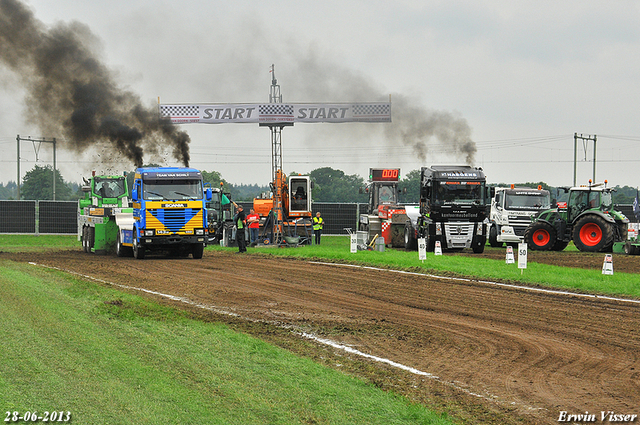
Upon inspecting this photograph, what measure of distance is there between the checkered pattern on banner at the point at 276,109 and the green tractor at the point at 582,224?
58.3ft

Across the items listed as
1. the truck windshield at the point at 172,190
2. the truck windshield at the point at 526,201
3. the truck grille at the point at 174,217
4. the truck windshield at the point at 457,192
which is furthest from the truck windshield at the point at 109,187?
the truck windshield at the point at 526,201

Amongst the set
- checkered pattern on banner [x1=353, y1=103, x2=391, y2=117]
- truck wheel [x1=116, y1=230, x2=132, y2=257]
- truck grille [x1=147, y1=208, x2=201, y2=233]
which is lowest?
truck wheel [x1=116, y1=230, x2=132, y2=257]

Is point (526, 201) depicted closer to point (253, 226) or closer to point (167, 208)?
point (253, 226)

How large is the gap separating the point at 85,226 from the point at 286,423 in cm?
2856

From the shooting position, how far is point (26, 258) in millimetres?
25812

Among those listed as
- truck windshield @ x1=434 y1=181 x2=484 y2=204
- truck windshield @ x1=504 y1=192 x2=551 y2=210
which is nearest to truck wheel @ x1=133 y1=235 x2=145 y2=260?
truck windshield @ x1=434 y1=181 x2=484 y2=204

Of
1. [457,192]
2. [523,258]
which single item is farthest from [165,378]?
[457,192]

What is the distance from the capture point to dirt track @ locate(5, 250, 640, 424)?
7.09 m

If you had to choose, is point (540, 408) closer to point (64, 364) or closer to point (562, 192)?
point (64, 364)

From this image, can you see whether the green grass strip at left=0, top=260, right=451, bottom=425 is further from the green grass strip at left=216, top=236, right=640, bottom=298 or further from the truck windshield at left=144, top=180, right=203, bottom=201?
the truck windshield at left=144, top=180, right=203, bottom=201

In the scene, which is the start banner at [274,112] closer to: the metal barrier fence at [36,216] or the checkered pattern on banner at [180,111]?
the checkered pattern on banner at [180,111]

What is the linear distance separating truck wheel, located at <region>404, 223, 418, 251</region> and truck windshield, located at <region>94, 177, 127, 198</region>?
44.6ft

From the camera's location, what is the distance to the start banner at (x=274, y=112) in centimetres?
4306

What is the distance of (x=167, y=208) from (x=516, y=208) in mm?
16476
